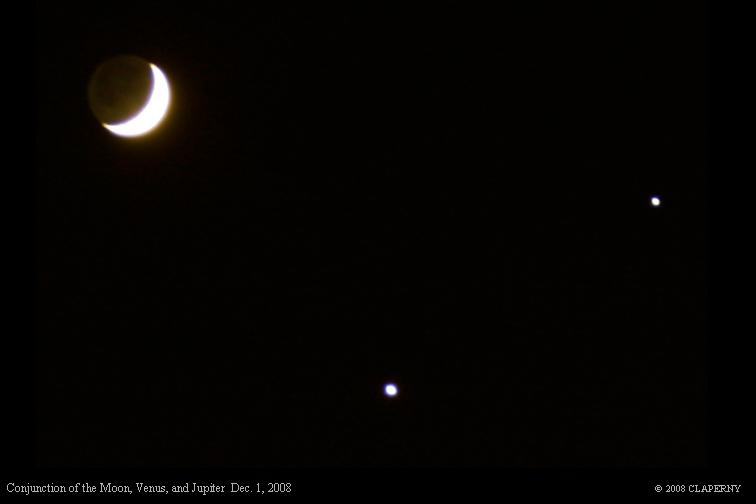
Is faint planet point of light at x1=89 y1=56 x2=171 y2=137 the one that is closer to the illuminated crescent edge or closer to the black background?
the illuminated crescent edge

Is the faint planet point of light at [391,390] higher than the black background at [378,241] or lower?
lower

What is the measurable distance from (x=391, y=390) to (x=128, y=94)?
1384mm

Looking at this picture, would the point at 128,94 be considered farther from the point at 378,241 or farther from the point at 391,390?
the point at 391,390

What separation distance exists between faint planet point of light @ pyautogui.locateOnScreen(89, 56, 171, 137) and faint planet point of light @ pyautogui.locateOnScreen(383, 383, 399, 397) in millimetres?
1266

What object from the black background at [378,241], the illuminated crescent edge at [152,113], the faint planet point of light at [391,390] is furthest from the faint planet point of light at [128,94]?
the faint planet point of light at [391,390]

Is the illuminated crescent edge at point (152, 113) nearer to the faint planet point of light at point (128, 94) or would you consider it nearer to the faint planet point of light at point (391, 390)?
the faint planet point of light at point (128, 94)

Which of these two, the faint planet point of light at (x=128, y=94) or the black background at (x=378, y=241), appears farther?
the black background at (x=378, y=241)

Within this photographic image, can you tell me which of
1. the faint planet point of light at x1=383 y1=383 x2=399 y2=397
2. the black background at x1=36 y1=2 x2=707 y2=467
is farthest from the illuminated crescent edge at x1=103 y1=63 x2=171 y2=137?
the faint planet point of light at x1=383 y1=383 x2=399 y2=397

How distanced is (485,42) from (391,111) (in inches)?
17.5

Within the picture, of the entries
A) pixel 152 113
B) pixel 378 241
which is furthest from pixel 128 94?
pixel 378 241

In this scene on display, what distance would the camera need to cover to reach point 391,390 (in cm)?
219

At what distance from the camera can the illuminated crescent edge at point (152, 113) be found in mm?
1943

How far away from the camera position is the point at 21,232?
74.9 inches

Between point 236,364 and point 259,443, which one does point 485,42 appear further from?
point 259,443
